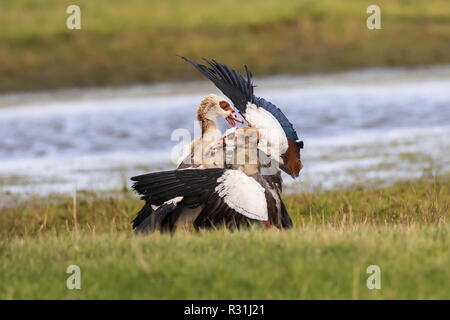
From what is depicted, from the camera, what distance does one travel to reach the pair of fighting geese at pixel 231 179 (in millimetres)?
7266

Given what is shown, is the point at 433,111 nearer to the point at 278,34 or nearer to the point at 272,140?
the point at 278,34

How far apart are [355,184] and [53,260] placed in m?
6.02

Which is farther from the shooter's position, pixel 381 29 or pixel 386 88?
pixel 381 29

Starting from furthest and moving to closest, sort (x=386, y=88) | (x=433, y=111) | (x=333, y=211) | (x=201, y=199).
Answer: (x=386, y=88), (x=433, y=111), (x=333, y=211), (x=201, y=199)

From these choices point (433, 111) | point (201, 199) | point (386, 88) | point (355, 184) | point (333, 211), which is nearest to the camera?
point (201, 199)

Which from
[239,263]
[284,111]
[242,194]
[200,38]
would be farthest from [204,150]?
[200,38]

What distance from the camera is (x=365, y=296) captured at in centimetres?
555

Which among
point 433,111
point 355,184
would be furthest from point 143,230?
point 433,111

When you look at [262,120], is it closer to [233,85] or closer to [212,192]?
[233,85]

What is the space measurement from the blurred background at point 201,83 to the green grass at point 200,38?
0.13 ft

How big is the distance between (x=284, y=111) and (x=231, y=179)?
13067mm

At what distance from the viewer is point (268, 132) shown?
7586 mm

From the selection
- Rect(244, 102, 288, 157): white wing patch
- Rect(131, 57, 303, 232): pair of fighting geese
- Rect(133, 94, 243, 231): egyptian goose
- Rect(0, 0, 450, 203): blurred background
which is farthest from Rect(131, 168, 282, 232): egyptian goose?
Rect(0, 0, 450, 203): blurred background

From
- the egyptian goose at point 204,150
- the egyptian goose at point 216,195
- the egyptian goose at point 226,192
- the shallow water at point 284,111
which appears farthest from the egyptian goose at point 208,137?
the shallow water at point 284,111
